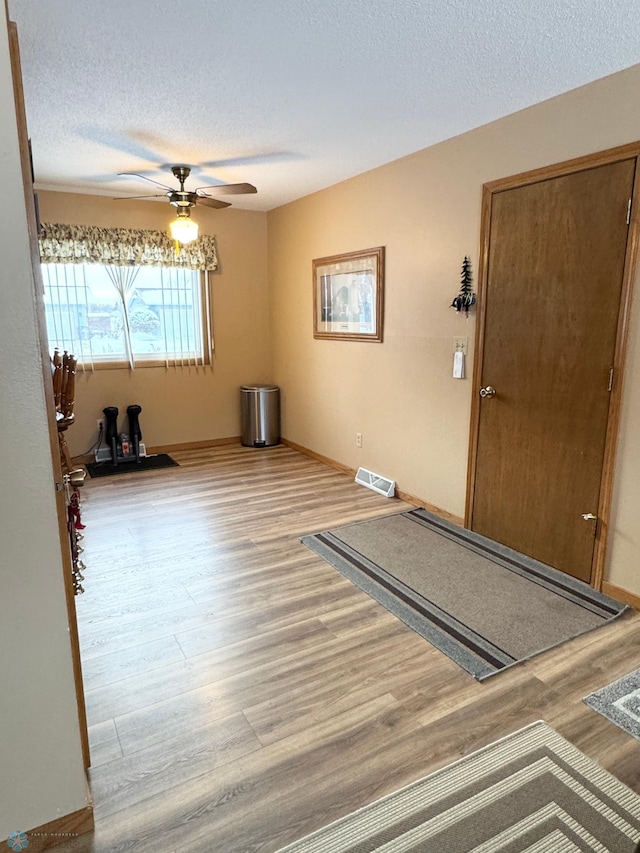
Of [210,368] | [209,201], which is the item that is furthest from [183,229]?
[210,368]

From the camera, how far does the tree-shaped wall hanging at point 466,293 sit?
344 cm

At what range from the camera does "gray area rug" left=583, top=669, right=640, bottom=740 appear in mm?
1882

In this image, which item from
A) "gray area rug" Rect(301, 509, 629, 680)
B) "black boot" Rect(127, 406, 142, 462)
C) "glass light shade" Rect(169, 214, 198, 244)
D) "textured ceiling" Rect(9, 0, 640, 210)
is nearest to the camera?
"textured ceiling" Rect(9, 0, 640, 210)

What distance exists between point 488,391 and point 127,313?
3.69 metres

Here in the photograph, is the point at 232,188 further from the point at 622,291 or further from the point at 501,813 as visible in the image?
the point at 501,813

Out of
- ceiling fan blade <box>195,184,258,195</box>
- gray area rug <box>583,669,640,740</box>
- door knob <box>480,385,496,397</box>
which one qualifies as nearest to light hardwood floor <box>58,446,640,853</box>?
gray area rug <box>583,669,640,740</box>

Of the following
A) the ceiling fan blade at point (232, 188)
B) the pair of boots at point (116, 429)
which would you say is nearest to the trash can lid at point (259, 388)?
the pair of boots at point (116, 429)

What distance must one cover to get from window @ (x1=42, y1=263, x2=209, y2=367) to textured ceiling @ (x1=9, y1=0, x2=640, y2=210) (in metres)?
1.39

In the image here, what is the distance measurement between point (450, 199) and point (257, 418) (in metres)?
3.19

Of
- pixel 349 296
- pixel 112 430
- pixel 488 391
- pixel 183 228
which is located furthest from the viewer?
pixel 112 430

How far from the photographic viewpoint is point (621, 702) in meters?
1.98

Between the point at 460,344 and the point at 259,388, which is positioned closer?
the point at 460,344

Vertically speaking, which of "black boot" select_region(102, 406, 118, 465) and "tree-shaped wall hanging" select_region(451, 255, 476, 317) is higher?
"tree-shaped wall hanging" select_region(451, 255, 476, 317)

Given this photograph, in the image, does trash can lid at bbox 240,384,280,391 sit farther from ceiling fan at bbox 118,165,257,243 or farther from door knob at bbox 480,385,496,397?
door knob at bbox 480,385,496,397
